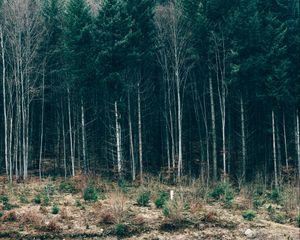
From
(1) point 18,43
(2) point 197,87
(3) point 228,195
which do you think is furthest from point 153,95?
(3) point 228,195

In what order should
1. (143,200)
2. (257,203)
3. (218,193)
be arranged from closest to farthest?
(143,200) < (257,203) < (218,193)

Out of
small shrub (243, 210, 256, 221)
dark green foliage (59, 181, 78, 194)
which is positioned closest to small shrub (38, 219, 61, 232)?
dark green foliage (59, 181, 78, 194)

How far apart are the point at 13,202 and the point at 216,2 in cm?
1884

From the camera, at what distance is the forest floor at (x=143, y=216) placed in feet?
48.1

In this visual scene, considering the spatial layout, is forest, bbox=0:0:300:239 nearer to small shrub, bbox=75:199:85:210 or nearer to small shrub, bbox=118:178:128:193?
small shrub, bbox=118:178:128:193

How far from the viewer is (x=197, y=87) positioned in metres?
33.8

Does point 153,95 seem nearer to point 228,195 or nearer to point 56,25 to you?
point 56,25

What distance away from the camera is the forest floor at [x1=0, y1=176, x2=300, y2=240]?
14672 millimetres

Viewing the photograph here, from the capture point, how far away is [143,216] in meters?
16.1

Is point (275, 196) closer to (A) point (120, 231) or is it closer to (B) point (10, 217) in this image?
(A) point (120, 231)

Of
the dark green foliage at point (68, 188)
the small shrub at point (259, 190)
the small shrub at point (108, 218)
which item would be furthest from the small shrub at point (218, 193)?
the dark green foliage at point (68, 188)

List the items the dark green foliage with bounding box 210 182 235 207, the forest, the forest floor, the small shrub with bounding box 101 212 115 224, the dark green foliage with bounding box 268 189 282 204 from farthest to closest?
the forest, the dark green foliage with bounding box 268 189 282 204, the dark green foliage with bounding box 210 182 235 207, the small shrub with bounding box 101 212 115 224, the forest floor

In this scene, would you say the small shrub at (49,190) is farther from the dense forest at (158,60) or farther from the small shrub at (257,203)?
the small shrub at (257,203)

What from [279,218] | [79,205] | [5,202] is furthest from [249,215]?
[5,202]
